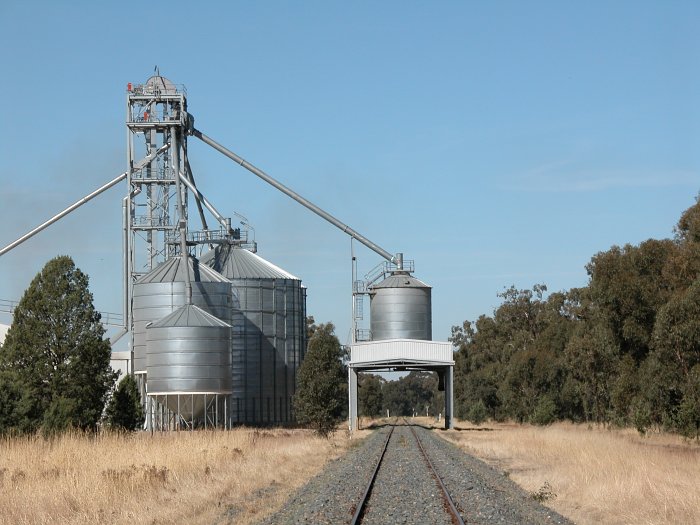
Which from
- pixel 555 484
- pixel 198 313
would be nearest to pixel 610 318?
pixel 198 313

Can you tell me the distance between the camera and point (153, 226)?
79.3 m

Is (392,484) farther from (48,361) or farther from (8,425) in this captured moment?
(48,361)

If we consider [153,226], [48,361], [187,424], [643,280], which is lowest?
[187,424]

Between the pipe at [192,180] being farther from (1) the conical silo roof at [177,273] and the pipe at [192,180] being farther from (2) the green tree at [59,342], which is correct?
(2) the green tree at [59,342]

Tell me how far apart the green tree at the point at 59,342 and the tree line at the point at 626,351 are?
25860 millimetres

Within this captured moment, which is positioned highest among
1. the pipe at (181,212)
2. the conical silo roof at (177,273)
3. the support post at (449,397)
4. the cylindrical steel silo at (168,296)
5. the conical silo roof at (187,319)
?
the pipe at (181,212)

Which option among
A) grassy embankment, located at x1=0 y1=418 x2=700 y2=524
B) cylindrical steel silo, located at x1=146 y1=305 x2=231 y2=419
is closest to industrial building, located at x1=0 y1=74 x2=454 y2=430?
cylindrical steel silo, located at x1=146 y1=305 x2=231 y2=419

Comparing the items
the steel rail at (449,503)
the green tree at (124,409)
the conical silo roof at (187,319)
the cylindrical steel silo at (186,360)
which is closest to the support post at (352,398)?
the cylindrical steel silo at (186,360)

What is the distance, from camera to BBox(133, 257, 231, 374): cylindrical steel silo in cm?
6906

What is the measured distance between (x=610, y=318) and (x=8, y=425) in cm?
3198

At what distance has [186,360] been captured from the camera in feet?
201

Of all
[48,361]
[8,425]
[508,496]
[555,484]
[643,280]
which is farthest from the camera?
[643,280]

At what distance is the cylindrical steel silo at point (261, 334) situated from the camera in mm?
81750

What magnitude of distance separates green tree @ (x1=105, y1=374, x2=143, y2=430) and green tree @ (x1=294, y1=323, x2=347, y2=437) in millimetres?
8823
